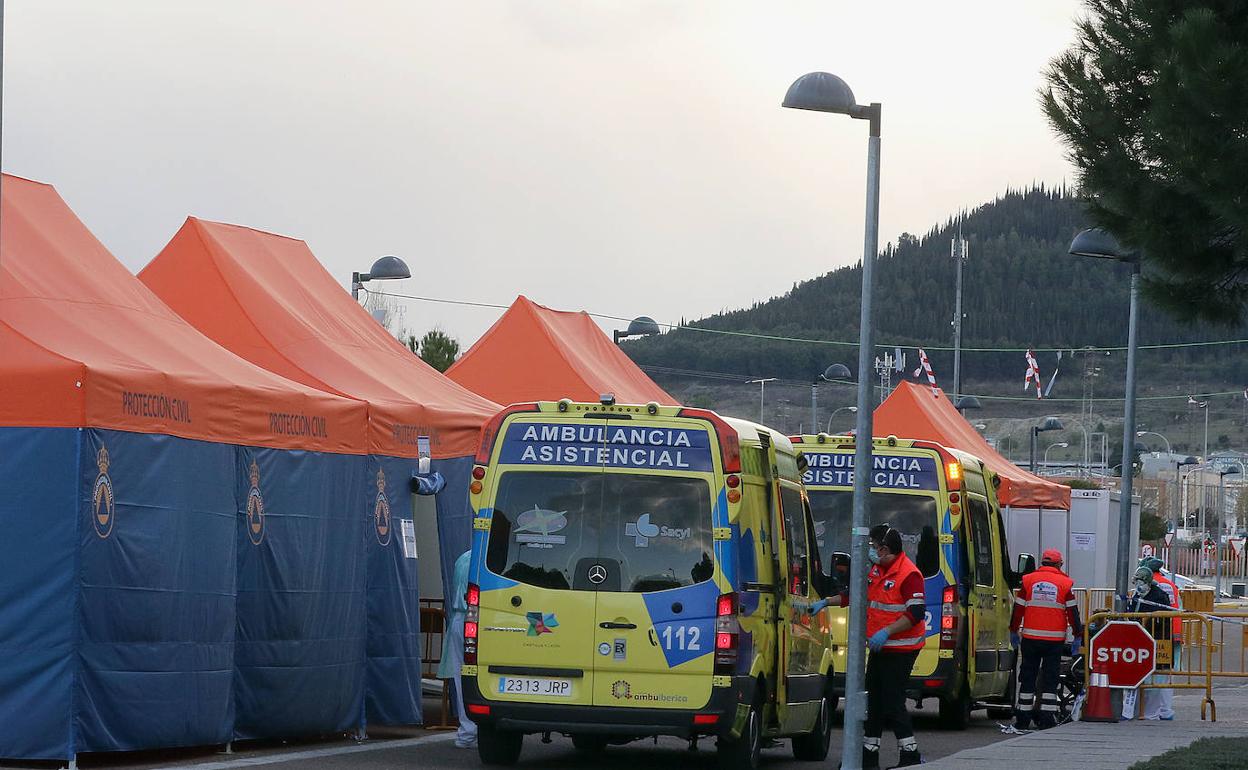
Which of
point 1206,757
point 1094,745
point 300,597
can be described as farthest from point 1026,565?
point 300,597

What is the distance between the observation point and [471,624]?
1300cm

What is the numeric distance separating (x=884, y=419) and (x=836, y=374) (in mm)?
6343

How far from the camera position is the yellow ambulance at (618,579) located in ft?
41.4

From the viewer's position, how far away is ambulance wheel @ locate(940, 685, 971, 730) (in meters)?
19.3

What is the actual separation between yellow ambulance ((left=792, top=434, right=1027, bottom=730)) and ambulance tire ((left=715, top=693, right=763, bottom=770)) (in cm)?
488

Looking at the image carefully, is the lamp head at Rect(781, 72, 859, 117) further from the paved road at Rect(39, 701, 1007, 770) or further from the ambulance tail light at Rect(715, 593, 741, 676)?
the paved road at Rect(39, 701, 1007, 770)

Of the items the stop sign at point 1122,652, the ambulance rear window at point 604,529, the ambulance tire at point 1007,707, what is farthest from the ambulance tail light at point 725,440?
the ambulance tire at point 1007,707

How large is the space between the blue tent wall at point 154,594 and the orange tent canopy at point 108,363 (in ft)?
0.70

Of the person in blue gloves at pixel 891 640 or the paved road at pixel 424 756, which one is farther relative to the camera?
the person in blue gloves at pixel 891 640

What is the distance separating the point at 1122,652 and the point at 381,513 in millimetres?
8109

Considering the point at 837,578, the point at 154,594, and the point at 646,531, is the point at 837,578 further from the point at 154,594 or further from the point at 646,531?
the point at 154,594

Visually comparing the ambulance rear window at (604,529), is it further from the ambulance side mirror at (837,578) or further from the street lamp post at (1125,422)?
the street lamp post at (1125,422)

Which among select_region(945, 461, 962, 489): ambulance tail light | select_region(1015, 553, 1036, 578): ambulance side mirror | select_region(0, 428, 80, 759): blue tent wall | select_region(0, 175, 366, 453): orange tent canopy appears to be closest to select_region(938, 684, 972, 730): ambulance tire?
select_region(1015, 553, 1036, 578): ambulance side mirror

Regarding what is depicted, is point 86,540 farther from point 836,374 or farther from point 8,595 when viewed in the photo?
point 836,374
